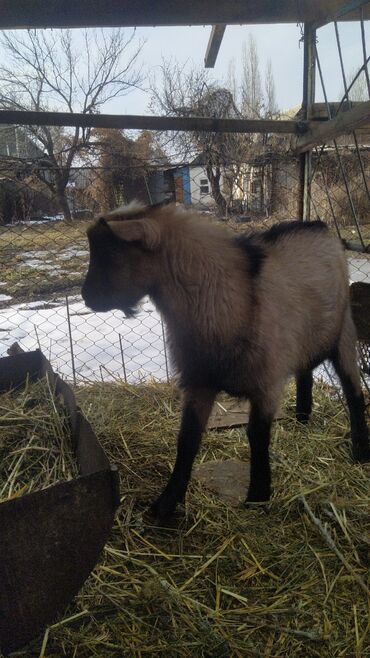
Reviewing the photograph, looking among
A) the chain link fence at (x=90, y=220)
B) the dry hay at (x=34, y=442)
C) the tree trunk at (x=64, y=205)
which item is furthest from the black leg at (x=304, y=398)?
the tree trunk at (x=64, y=205)

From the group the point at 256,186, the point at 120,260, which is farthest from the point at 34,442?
the point at 256,186

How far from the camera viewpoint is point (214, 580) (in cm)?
223

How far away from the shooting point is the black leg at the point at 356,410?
325 centimetres

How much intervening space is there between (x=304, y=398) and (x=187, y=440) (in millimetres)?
1378

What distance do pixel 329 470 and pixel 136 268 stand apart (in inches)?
69.9

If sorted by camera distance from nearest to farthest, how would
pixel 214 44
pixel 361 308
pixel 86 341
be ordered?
1. pixel 361 308
2. pixel 214 44
3. pixel 86 341

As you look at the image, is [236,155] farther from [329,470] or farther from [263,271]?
[329,470]

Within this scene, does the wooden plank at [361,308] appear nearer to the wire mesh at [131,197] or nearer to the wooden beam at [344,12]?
the wire mesh at [131,197]

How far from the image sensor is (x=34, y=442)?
276cm

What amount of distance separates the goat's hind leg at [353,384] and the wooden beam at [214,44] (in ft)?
7.52

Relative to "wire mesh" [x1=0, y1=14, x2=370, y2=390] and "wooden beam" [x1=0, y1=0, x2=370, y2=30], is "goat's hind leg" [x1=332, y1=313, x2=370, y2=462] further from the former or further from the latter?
"wooden beam" [x1=0, y1=0, x2=370, y2=30]

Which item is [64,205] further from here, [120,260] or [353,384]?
[353,384]

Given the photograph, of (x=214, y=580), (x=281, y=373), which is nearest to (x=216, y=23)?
(x=281, y=373)

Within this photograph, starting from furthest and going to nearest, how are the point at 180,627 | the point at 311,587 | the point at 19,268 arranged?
1. the point at 19,268
2. the point at 311,587
3. the point at 180,627
